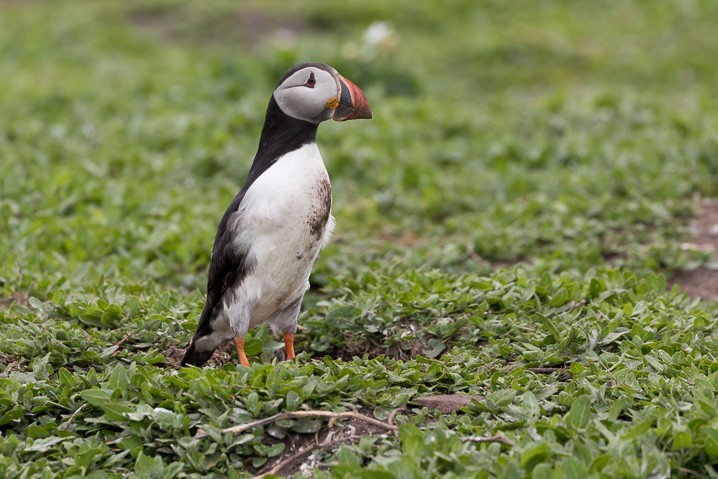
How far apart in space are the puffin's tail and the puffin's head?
111 centimetres

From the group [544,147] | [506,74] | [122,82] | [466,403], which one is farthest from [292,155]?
[506,74]

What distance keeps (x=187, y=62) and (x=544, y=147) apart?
424 cm

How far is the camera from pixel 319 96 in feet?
15.2

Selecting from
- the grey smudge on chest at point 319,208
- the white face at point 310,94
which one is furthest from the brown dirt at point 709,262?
the white face at point 310,94

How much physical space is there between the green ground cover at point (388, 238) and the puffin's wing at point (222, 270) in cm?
18

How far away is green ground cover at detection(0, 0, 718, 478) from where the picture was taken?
398cm

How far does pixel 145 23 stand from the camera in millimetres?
13367

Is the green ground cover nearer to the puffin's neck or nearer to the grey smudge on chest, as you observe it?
the grey smudge on chest

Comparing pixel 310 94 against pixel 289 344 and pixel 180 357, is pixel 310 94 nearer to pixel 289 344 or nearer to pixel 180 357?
pixel 289 344

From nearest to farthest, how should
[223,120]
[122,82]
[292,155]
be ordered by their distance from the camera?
1. [292,155]
2. [223,120]
3. [122,82]

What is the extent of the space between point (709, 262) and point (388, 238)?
2.13m

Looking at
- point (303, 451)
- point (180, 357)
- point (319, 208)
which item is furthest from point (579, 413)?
point (180, 357)

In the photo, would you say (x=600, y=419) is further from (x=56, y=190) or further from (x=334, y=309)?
(x=56, y=190)

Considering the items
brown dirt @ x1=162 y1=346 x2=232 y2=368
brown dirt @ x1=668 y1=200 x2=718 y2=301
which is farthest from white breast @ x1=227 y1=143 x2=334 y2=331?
brown dirt @ x1=668 y1=200 x2=718 y2=301
